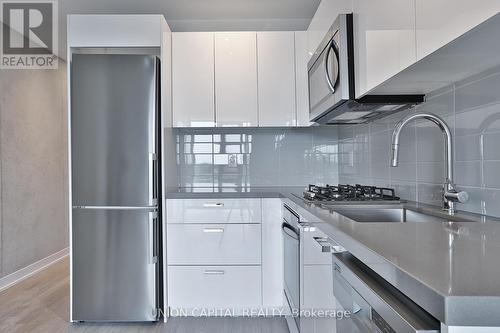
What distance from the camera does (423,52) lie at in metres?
1.08

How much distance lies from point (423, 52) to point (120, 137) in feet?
6.39

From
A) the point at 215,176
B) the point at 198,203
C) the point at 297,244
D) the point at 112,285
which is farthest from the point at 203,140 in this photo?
the point at 297,244

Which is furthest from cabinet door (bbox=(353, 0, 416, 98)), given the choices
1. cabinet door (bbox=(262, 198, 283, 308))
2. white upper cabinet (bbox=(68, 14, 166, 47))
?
white upper cabinet (bbox=(68, 14, 166, 47))

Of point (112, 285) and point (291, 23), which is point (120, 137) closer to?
point (112, 285)

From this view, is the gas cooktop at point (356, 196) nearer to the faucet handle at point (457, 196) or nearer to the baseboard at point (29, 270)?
the faucet handle at point (457, 196)

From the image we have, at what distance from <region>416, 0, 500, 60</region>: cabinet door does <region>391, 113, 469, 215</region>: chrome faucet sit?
326mm

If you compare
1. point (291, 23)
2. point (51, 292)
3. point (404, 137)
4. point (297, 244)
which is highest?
point (291, 23)

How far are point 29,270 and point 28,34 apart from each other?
7.88 feet

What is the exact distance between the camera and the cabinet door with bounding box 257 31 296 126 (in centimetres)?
287

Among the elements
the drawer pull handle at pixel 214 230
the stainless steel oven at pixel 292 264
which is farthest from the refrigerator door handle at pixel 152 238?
the stainless steel oven at pixel 292 264

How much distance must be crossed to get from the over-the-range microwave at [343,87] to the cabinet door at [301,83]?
22.1 inches

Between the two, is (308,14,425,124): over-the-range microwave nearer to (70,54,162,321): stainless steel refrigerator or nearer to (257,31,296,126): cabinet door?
(257,31,296,126): cabinet door

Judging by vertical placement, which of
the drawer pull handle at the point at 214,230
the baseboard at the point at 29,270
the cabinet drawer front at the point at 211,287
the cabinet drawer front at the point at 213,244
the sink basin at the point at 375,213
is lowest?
the baseboard at the point at 29,270

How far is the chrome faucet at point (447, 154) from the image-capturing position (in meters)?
1.37
